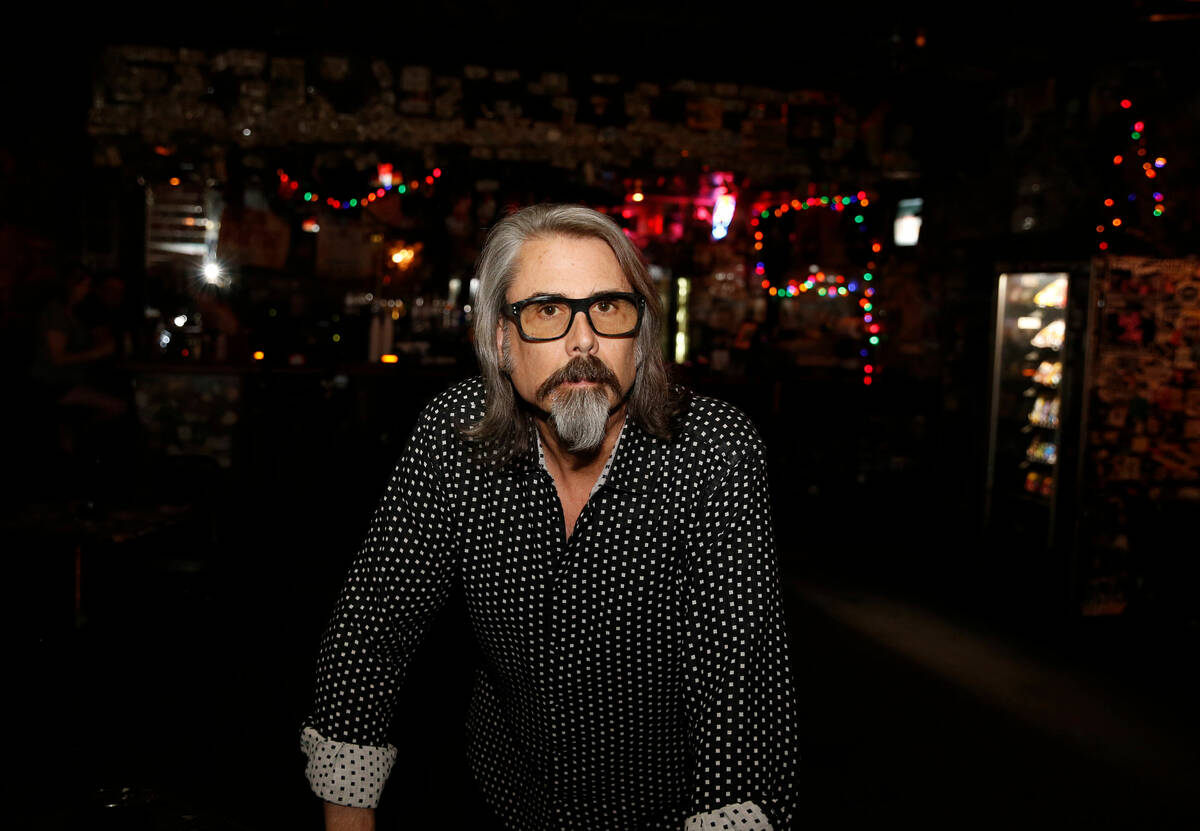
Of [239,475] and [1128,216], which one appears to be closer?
[1128,216]

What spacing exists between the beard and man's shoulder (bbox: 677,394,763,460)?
14 cm

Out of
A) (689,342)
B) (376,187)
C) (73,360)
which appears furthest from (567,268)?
(689,342)

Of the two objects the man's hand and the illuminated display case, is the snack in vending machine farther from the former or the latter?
the man's hand

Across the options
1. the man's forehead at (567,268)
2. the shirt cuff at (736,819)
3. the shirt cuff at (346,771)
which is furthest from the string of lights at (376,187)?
the shirt cuff at (736,819)

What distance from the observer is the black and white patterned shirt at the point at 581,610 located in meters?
1.42

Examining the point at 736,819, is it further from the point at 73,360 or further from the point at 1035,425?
the point at 73,360

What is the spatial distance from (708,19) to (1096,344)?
345 cm

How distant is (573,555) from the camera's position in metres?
1.51

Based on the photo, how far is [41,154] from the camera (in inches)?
302

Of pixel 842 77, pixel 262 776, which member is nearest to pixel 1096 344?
pixel 842 77

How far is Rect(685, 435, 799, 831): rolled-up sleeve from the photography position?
1290 mm

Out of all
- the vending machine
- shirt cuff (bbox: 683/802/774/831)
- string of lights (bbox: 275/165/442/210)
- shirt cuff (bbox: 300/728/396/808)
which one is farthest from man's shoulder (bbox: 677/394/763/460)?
string of lights (bbox: 275/165/442/210)

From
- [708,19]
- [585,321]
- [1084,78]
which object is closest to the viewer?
[585,321]

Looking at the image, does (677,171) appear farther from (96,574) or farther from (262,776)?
(262,776)
